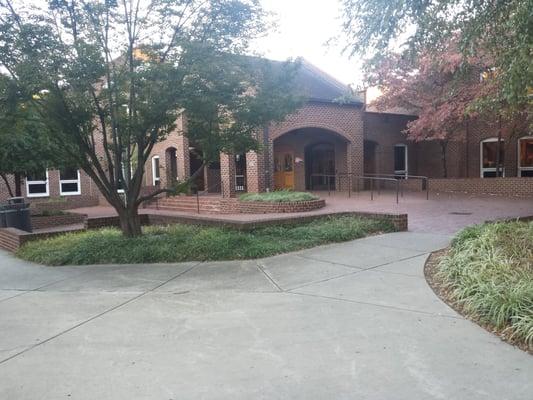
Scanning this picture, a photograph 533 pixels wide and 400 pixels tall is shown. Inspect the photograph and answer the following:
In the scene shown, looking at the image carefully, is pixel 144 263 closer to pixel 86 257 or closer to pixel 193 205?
pixel 86 257

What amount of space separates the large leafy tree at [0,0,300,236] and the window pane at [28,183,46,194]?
1509 centimetres

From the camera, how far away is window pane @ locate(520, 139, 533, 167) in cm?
2192

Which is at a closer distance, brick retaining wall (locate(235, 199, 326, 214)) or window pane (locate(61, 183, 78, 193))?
brick retaining wall (locate(235, 199, 326, 214))

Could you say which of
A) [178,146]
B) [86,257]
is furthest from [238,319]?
[178,146]

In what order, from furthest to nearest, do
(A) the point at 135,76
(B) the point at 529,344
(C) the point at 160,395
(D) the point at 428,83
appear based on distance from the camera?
(D) the point at 428,83 < (A) the point at 135,76 < (B) the point at 529,344 < (C) the point at 160,395

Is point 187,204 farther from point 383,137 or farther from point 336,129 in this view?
point 383,137

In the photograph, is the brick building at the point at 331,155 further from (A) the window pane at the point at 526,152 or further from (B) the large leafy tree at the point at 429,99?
(B) the large leafy tree at the point at 429,99

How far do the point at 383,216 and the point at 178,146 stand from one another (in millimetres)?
13113

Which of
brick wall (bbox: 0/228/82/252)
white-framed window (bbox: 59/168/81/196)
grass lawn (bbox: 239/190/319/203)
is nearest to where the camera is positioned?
brick wall (bbox: 0/228/82/252)

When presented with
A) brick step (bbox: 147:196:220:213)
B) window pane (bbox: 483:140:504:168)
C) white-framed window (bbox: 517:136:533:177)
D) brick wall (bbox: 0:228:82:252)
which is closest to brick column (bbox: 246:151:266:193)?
brick step (bbox: 147:196:220:213)

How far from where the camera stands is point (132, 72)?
816 cm

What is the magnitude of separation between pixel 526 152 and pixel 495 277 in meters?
19.5

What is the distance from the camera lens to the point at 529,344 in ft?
12.8

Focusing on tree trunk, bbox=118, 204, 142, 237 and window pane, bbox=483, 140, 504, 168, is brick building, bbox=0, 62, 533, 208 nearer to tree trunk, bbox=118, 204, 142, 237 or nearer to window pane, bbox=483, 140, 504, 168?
window pane, bbox=483, 140, 504, 168
